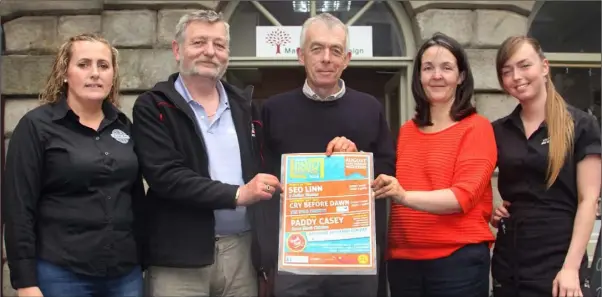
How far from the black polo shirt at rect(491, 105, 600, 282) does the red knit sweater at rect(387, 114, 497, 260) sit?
0.14m

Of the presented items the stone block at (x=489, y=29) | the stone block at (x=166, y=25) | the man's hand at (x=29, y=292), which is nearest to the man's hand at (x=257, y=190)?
the man's hand at (x=29, y=292)

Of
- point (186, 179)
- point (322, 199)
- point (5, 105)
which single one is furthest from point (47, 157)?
point (5, 105)

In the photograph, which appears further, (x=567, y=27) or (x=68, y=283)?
(x=567, y=27)

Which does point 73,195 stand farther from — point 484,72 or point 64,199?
point 484,72

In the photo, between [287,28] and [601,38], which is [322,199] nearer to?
[287,28]

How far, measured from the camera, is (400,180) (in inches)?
127

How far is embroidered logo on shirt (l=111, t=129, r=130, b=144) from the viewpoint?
304 cm

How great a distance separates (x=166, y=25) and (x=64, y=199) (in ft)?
11.5

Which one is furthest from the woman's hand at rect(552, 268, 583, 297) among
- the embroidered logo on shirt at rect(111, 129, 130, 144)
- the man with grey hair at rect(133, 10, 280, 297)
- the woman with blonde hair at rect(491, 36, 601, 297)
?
the embroidered logo on shirt at rect(111, 129, 130, 144)

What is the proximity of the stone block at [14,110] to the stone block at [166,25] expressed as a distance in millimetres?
1375

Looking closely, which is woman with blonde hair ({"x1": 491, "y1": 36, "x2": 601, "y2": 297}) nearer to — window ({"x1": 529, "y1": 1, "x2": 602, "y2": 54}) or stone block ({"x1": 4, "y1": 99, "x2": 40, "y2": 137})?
window ({"x1": 529, "y1": 1, "x2": 602, "y2": 54})

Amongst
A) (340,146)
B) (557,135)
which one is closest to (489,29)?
(557,135)

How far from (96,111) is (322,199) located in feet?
4.00

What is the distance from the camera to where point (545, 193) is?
3168mm
